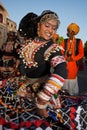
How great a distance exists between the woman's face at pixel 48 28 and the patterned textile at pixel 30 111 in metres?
0.50

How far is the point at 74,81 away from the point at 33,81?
193 inches

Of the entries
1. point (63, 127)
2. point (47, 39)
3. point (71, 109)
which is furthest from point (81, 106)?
point (47, 39)

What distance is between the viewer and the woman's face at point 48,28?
3.17 metres

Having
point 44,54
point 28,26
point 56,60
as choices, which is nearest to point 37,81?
point 44,54

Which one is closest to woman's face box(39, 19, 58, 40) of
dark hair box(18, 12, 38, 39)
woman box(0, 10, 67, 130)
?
woman box(0, 10, 67, 130)

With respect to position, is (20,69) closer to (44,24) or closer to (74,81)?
(44,24)

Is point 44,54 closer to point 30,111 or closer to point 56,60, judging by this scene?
point 56,60

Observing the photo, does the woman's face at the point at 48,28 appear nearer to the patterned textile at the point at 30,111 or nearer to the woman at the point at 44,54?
the woman at the point at 44,54

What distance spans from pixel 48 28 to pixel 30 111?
2.63 feet

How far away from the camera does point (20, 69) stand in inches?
135

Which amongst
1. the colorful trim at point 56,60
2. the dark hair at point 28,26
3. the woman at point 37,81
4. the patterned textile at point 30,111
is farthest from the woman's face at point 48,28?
the patterned textile at point 30,111

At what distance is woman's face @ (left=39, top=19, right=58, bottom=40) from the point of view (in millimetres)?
3174

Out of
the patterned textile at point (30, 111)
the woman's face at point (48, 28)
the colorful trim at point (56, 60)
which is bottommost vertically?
the patterned textile at point (30, 111)

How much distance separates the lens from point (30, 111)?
9.84 feet
